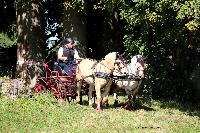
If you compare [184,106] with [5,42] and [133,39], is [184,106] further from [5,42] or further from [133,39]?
[5,42]

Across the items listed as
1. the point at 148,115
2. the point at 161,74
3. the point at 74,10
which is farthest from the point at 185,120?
the point at 74,10

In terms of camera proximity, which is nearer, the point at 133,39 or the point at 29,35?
the point at 133,39

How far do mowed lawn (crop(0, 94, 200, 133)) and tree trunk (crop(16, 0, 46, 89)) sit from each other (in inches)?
159

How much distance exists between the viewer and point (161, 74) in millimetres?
18656

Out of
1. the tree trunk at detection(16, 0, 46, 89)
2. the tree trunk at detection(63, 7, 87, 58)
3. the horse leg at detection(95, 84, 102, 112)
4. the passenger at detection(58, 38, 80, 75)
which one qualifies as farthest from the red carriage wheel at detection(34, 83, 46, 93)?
the tree trunk at detection(63, 7, 87, 58)

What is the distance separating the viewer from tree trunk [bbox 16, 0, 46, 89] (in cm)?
1842

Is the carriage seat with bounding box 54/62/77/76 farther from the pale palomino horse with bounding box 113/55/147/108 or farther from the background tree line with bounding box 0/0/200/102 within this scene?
the background tree line with bounding box 0/0/200/102

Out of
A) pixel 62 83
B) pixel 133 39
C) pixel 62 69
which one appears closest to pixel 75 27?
pixel 133 39

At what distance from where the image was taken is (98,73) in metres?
13.4

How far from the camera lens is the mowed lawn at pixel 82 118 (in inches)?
438

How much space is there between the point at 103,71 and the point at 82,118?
5.90 feet

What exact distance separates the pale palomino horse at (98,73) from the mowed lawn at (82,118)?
563 mm

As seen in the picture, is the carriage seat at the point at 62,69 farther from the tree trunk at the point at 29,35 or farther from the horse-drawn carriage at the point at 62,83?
the tree trunk at the point at 29,35

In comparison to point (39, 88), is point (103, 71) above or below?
above
